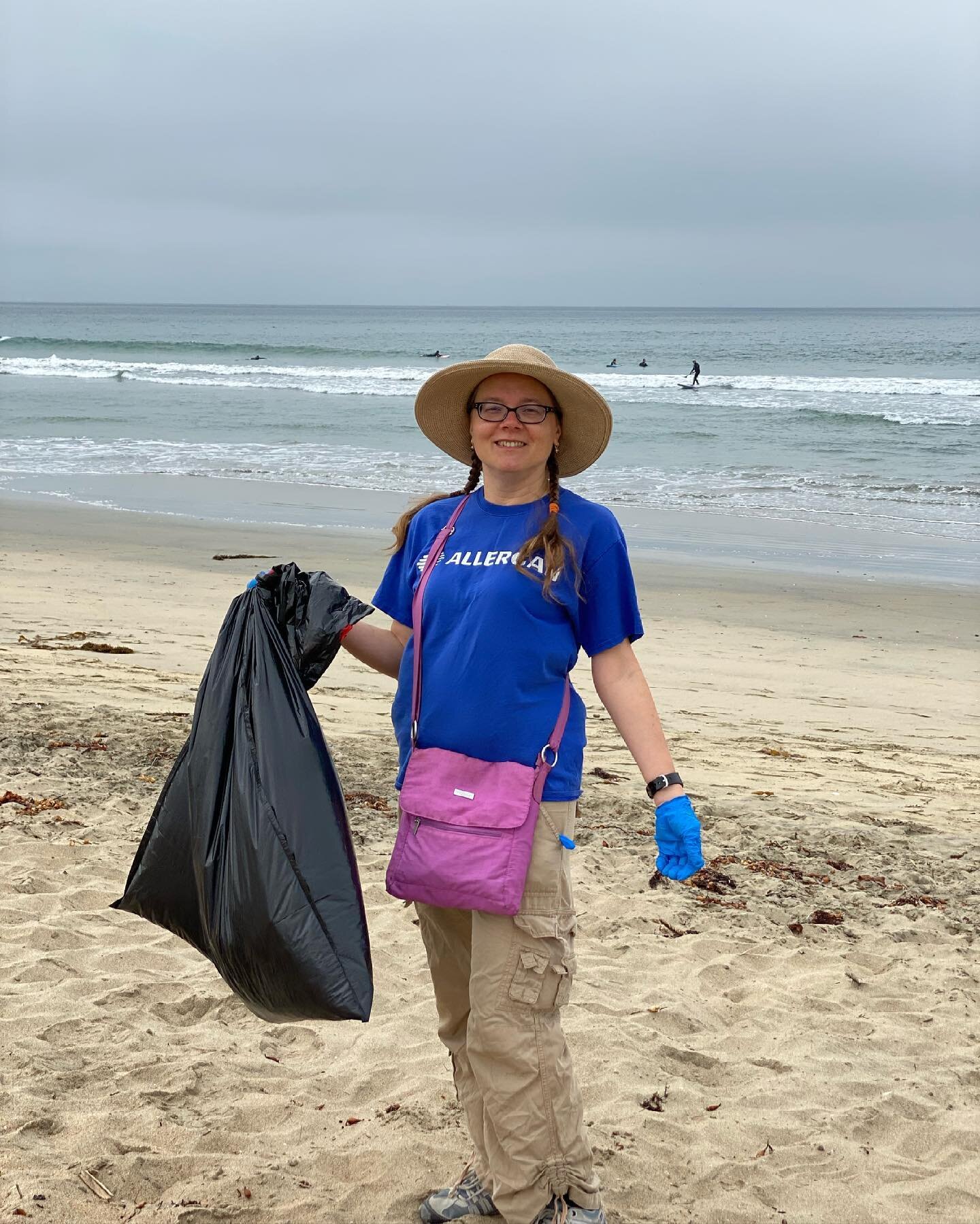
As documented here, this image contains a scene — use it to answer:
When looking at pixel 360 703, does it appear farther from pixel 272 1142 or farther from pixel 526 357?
pixel 526 357

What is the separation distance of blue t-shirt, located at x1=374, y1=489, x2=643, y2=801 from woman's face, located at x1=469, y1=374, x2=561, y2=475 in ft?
0.28

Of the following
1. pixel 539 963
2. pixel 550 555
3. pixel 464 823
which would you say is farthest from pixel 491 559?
pixel 539 963

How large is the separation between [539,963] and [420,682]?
55cm

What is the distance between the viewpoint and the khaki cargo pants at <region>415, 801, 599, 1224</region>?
206 cm

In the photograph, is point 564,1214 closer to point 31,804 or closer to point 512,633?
point 512,633

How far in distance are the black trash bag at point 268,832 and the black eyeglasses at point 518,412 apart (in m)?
0.44

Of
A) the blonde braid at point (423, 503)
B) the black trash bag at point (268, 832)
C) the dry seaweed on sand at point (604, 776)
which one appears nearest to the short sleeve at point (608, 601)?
the blonde braid at point (423, 503)

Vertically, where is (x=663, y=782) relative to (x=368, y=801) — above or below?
above

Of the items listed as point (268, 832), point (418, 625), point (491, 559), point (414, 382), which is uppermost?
point (414, 382)

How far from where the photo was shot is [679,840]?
2.09 metres

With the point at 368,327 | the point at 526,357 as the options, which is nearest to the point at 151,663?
the point at 526,357

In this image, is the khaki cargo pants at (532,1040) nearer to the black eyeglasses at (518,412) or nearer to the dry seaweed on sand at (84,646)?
the black eyeglasses at (518,412)

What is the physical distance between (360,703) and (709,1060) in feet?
11.0

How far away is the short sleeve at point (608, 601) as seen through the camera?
6.97 feet
